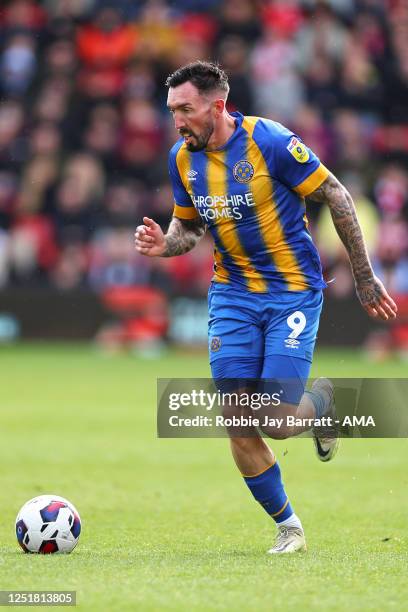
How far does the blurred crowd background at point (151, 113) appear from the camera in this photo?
18.1 meters

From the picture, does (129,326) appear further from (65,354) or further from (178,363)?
(178,363)

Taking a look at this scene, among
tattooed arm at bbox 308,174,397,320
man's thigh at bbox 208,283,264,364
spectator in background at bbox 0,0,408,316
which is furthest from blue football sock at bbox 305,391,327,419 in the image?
spectator in background at bbox 0,0,408,316

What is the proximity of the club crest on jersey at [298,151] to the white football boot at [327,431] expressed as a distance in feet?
4.06

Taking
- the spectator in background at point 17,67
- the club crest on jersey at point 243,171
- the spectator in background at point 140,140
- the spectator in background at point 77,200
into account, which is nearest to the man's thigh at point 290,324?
the club crest on jersey at point 243,171

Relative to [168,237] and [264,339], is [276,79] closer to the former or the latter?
[168,237]

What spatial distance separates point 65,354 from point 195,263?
2160 mm

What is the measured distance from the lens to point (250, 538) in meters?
7.06

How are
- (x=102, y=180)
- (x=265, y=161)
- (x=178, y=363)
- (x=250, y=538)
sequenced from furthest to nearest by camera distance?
(x=102, y=180) < (x=178, y=363) < (x=250, y=538) < (x=265, y=161)

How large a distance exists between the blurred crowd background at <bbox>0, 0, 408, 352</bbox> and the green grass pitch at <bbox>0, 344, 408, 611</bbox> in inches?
122

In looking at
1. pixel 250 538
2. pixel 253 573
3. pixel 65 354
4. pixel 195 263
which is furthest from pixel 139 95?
pixel 253 573

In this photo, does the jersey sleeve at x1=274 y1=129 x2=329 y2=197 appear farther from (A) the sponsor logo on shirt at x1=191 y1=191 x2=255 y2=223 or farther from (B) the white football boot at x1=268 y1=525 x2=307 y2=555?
(B) the white football boot at x1=268 y1=525 x2=307 y2=555

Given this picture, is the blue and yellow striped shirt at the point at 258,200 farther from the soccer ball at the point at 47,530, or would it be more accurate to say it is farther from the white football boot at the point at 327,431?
the soccer ball at the point at 47,530

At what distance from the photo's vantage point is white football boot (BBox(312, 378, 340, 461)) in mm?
6941

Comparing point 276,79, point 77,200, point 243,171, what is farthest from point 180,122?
point 276,79
